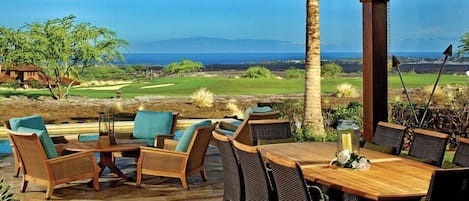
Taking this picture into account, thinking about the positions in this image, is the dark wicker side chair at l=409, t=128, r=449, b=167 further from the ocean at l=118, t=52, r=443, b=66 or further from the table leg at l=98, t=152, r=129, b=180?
the ocean at l=118, t=52, r=443, b=66

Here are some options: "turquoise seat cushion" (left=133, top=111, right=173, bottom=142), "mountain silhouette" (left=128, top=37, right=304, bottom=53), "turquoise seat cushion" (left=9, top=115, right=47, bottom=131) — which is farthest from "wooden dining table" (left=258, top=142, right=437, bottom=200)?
"mountain silhouette" (left=128, top=37, right=304, bottom=53)

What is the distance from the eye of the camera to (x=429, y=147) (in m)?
5.11

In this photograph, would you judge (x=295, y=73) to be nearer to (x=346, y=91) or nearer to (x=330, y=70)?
(x=330, y=70)

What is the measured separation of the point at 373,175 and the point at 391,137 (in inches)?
54.2

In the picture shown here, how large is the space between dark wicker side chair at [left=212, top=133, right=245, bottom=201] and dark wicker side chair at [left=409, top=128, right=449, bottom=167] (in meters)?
1.47

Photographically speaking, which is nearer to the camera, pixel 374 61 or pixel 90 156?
pixel 90 156

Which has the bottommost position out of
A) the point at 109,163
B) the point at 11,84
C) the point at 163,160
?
the point at 109,163

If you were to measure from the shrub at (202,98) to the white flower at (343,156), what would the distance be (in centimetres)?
941

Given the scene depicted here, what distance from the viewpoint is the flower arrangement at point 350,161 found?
457cm

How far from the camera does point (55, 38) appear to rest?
1323 centimetres

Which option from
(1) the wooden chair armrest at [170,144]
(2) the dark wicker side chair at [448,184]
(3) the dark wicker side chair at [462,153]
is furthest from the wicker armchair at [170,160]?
(2) the dark wicker side chair at [448,184]

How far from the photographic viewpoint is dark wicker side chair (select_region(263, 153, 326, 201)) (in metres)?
3.93

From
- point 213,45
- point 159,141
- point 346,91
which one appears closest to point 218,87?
point 213,45

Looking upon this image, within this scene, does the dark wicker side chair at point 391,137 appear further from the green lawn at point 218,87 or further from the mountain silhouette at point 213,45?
the mountain silhouette at point 213,45
